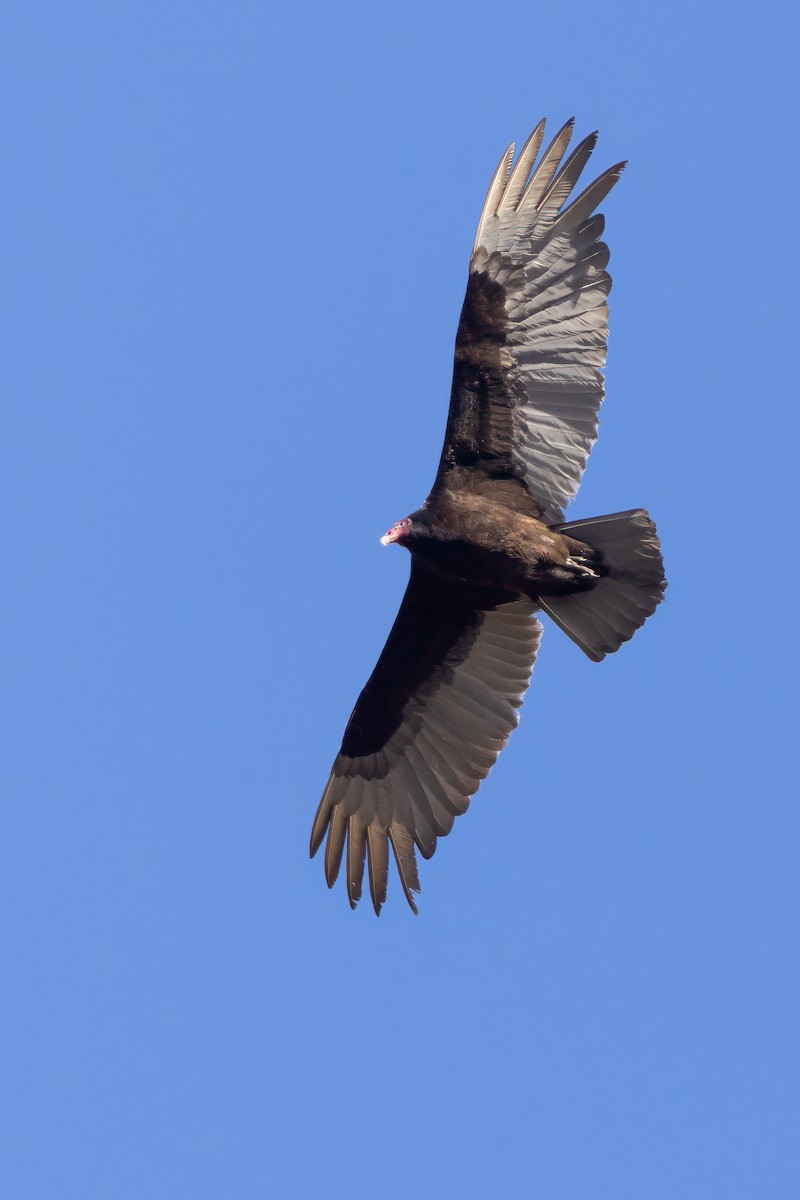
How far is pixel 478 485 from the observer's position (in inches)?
372

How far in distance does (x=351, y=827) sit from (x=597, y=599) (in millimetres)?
2161

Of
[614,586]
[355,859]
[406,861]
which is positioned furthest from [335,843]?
[614,586]

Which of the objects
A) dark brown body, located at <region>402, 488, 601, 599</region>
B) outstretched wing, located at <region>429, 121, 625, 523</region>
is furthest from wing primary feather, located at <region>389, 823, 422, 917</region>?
outstretched wing, located at <region>429, 121, 625, 523</region>

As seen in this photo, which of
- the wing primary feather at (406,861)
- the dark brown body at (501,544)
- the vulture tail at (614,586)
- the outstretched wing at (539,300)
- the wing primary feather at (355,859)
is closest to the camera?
the outstretched wing at (539,300)

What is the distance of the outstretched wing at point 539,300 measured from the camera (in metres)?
9.09

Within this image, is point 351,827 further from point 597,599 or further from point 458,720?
point 597,599

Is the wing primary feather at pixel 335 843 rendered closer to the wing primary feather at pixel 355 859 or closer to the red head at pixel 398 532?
the wing primary feather at pixel 355 859

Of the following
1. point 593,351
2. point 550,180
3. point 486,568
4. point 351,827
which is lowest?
point 351,827

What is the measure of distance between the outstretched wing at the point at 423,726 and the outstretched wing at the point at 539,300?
135 centimetres

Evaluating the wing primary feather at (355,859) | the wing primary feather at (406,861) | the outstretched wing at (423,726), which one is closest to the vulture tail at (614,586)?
the outstretched wing at (423,726)

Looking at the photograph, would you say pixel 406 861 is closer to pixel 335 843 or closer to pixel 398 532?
pixel 335 843

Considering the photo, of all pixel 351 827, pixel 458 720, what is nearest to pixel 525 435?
pixel 458 720

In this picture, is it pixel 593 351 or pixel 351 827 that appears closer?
pixel 593 351

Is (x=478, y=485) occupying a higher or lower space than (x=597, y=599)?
higher
